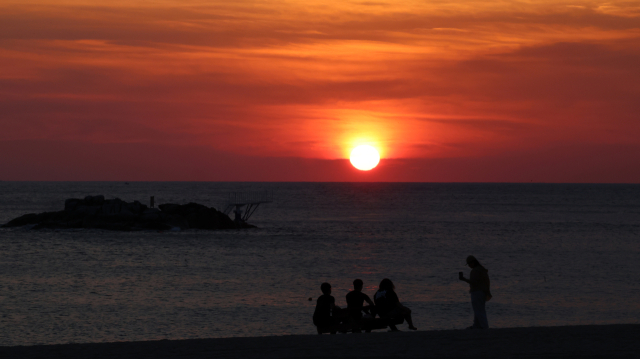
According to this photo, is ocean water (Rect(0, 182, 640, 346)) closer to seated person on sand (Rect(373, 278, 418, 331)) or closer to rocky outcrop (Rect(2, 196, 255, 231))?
rocky outcrop (Rect(2, 196, 255, 231))

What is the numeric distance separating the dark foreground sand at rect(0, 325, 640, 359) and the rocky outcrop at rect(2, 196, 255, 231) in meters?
57.2

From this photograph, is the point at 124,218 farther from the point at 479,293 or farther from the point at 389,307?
the point at 479,293

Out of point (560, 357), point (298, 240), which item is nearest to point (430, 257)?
point (298, 240)

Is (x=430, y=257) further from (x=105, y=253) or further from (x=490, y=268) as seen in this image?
(x=105, y=253)

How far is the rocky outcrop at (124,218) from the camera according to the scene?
67500 millimetres

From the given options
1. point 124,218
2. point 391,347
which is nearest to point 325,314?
point 391,347

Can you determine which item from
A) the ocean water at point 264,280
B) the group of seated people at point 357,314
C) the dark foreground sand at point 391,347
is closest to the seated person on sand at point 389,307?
the group of seated people at point 357,314

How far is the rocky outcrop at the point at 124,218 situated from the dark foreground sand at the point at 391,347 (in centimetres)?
5718

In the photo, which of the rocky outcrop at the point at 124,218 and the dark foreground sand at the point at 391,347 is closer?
the dark foreground sand at the point at 391,347

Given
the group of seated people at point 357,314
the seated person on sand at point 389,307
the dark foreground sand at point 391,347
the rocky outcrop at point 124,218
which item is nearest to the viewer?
the dark foreground sand at point 391,347

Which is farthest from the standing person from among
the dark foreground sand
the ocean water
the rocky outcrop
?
the rocky outcrop

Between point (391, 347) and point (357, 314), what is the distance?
290 cm

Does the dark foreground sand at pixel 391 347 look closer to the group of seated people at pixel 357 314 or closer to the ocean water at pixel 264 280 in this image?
the group of seated people at pixel 357 314

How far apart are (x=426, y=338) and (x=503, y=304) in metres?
15.1
